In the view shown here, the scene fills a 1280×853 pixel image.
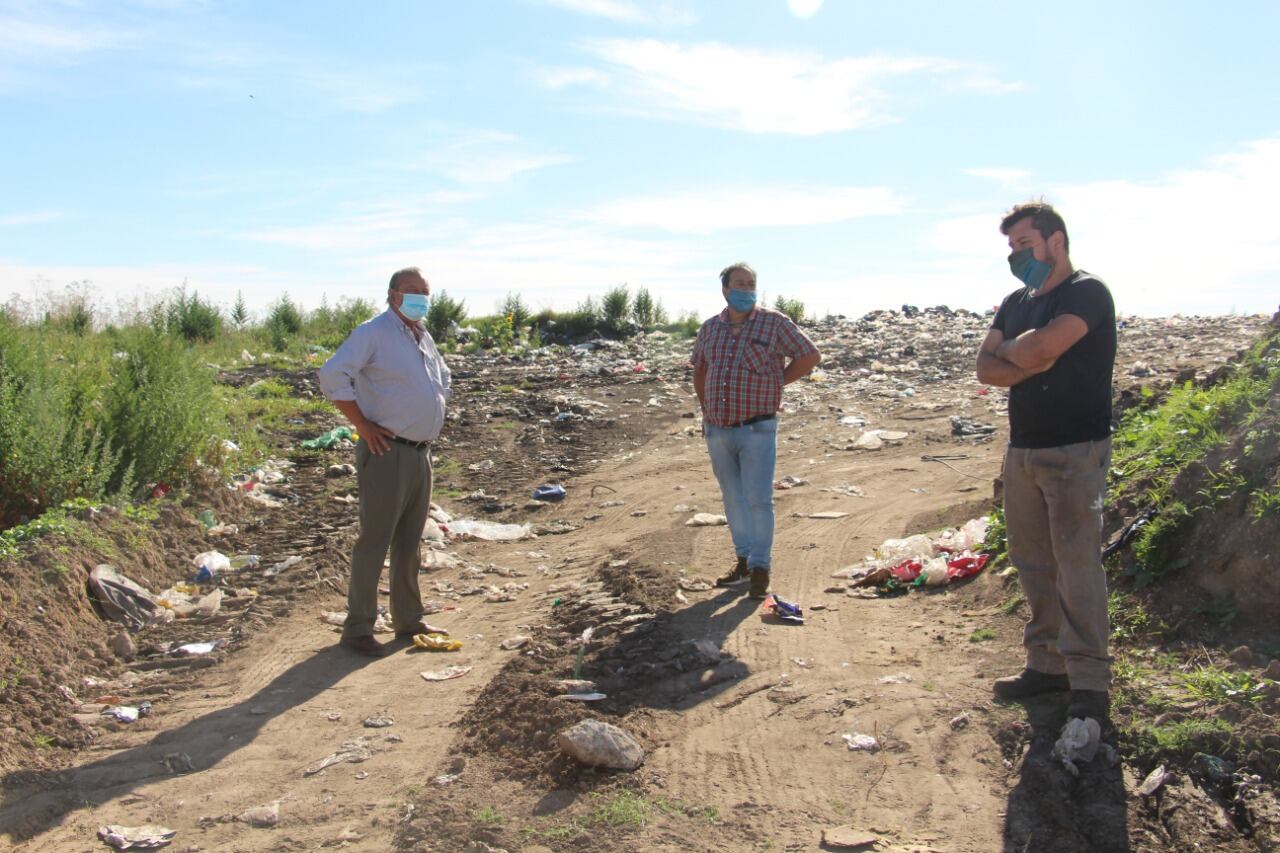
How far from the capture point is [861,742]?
3.67m

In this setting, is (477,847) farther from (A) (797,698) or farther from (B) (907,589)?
(B) (907,589)

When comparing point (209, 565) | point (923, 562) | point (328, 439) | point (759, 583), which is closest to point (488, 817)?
point (759, 583)

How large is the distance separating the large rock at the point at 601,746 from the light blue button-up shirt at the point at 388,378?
188 cm

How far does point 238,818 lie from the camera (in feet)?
11.4

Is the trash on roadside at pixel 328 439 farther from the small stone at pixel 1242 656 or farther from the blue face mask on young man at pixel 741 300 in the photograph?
the small stone at pixel 1242 656

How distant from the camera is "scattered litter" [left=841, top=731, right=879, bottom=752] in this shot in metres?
3.64

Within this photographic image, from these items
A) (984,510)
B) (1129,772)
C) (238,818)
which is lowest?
(238,818)

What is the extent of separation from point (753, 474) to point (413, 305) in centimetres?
202

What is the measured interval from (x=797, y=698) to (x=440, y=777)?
57.4 inches

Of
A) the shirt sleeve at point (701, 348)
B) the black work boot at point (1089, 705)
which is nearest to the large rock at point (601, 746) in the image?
the black work boot at point (1089, 705)

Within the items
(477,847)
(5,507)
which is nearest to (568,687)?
(477,847)

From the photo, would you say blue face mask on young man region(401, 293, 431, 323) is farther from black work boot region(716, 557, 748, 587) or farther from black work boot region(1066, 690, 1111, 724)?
black work boot region(1066, 690, 1111, 724)

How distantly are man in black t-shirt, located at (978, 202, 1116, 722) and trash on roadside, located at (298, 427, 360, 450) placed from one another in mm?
7414

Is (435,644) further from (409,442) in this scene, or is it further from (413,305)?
(413,305)
